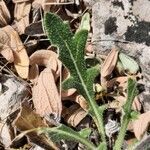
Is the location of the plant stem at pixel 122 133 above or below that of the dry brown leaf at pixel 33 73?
below

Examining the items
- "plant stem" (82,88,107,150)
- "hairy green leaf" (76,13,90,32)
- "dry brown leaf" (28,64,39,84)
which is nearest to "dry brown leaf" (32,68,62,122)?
"dry brown leaf" (28,64,39,84)

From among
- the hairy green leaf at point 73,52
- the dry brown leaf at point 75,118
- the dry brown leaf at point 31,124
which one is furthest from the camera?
the dry brown leaf at point 75,118

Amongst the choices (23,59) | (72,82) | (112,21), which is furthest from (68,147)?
(112,21)

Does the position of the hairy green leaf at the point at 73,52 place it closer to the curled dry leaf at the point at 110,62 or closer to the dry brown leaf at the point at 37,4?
the curled dry leaf at the point at 110,62

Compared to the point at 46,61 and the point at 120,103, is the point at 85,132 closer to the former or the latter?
the point at 120,103

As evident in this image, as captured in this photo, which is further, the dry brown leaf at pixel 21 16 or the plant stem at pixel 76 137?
the dry brown leaf at pixel 21 16

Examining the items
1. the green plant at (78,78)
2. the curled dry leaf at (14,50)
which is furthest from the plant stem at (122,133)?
the curled dry leaf at (14,50)

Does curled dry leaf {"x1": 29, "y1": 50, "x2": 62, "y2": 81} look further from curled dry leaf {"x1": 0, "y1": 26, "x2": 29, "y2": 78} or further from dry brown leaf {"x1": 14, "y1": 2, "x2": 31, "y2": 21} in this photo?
dry brown leaf {"x1": 14, "y1": 2, "x2": 31, "y2": 21}

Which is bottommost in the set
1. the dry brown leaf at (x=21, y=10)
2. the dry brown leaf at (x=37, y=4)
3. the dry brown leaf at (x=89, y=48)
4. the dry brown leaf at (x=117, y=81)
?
the dry brown leaf at (x=117, y=81)
